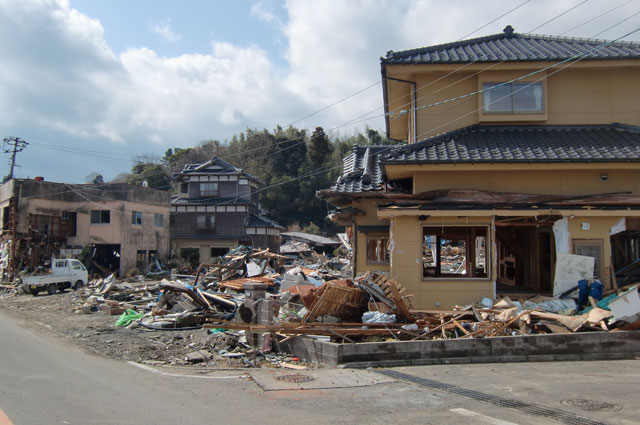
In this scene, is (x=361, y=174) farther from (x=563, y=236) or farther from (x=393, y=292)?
(x=563, y=236)

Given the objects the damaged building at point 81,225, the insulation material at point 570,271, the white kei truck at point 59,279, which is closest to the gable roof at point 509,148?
the insulation material at point 570,271

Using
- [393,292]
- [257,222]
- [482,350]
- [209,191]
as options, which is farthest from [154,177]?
[482,350]

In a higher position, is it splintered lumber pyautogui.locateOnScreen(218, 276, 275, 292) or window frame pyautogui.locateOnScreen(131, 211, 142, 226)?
window frame pyautogui.locateOnScreen(131, 211, 142, 226)

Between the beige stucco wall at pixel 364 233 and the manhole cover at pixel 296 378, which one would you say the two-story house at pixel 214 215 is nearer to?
the beige stucco wall at pixel 364 233

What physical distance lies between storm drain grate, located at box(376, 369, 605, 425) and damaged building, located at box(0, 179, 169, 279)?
30204mm

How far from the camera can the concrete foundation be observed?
903 cm

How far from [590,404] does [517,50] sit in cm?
1195

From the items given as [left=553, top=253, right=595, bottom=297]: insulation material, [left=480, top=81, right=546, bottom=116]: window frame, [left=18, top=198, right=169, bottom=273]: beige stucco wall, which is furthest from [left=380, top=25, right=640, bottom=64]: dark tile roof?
[left=18, top=198, right=169, bottom=273]: beige stucco wall

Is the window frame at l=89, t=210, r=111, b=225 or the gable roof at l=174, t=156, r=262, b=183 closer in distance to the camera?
the window frame at l=89, t=210, r=111, b=225

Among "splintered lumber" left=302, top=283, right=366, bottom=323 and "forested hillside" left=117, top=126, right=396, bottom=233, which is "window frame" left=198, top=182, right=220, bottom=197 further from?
"splintered lumber" left=302, top=283, right=366, bottom=323

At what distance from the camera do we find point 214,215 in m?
44.5

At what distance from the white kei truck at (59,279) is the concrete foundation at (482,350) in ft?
73.0

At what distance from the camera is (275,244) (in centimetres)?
4647

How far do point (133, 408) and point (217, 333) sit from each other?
5663mm
